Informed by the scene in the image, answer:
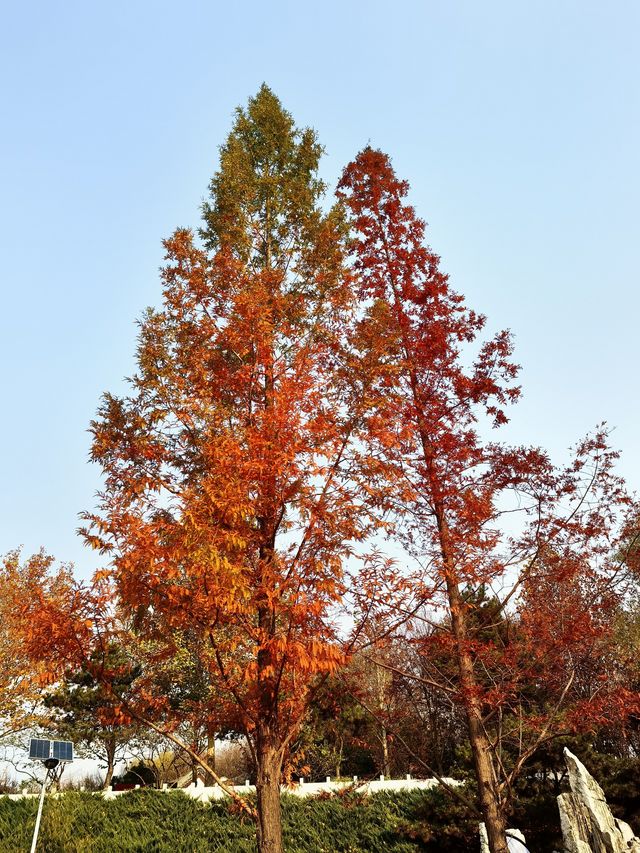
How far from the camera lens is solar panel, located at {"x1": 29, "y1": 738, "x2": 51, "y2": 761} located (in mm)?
10133

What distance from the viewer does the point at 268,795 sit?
6043 millimetres

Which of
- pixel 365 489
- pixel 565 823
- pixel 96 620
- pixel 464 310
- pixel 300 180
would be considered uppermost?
pixel 300 180

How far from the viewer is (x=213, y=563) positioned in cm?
517

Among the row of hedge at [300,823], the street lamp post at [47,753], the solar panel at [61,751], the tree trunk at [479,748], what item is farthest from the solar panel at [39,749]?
the tree trunk at [479,748]

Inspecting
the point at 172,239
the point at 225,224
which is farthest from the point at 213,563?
the point at 225,224

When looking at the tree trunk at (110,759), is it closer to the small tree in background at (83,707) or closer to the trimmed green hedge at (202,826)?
the small tree in background at (83,707)

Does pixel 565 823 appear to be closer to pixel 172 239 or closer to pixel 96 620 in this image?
pixel 96 620

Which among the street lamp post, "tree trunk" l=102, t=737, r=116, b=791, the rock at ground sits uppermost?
"tree trunk" l=102, t=737, r=116, b=791

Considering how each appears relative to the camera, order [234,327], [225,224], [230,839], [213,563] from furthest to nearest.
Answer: [230,839], [225,224], [234,327], [213,563]

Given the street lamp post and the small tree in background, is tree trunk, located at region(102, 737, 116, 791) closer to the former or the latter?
the small tree in background

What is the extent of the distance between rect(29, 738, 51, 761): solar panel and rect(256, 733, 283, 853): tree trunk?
597 cm

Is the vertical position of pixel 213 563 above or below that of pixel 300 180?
below

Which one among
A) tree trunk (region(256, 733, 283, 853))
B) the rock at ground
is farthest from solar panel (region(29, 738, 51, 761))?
the rock at ground

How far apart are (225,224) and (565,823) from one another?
42.5 feet
